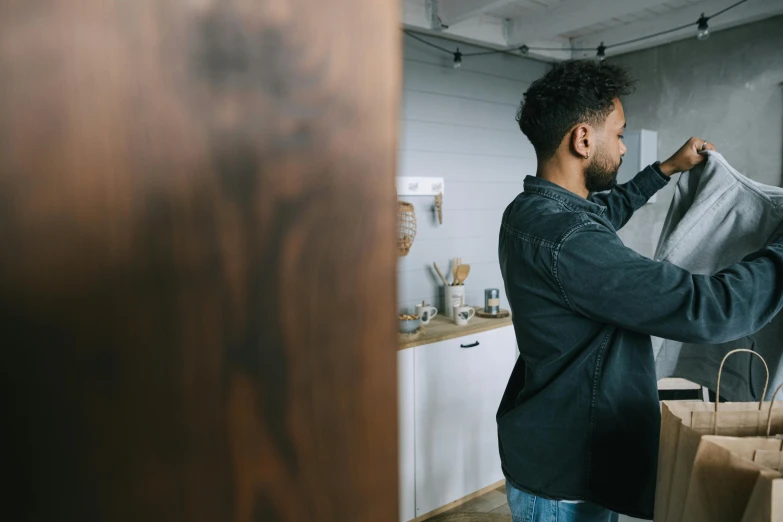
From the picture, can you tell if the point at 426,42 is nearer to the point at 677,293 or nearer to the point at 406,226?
the point at 406,226

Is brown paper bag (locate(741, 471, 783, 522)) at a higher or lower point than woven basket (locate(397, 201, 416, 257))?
lower

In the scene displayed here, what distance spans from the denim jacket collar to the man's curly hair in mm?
110

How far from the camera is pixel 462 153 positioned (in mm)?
3488

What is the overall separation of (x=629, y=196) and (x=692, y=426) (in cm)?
102

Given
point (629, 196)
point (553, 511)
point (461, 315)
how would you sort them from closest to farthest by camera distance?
1. point (553, 511)
2. point (629, 196)
3. point (461, 315)

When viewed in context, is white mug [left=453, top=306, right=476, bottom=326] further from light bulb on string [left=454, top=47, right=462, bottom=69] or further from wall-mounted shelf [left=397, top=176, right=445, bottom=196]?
light bulb on string [left=454, top=47, right=462, bottom=69]

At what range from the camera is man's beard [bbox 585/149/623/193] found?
1.38m

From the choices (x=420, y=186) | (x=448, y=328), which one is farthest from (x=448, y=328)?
(x=420, y=186)

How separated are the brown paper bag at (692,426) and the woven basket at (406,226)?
214 centimetres

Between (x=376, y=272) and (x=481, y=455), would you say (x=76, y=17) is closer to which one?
(x=376, y=272)

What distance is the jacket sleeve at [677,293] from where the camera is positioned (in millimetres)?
1071

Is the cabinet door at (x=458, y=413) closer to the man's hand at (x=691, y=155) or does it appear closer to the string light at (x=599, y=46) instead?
the man's hand at (x=691, y=155)

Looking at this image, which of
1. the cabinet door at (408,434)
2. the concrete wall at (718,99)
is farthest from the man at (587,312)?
the concrete wall at (718,99)

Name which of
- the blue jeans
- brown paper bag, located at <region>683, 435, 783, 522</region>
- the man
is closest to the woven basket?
the man
